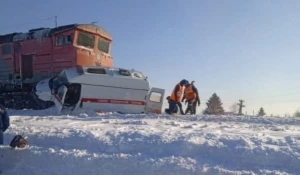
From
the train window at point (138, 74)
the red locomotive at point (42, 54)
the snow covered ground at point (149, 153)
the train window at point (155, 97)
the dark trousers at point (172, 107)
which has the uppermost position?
the red locomotive at point (42, 54)

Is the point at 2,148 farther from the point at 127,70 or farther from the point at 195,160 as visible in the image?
the point at 127,70

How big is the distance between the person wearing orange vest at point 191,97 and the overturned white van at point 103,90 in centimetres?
147

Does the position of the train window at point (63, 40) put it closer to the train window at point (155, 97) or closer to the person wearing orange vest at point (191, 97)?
the train window at point (155, 97)

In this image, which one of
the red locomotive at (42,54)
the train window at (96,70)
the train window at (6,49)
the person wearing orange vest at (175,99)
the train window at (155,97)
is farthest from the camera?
the train window at (6,49)

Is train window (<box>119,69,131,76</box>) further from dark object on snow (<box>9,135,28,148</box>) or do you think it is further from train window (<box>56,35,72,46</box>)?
dark object on snow (<box>9,135,28,148</box>)

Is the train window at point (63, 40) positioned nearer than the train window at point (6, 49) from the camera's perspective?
Yes

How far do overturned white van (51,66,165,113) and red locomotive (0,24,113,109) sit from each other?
2.09 m

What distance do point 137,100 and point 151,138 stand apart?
652 centimetres

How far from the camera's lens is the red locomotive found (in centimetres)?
1406

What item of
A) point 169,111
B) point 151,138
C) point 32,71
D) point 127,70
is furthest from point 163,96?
point 151,138

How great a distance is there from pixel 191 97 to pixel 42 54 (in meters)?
6.77

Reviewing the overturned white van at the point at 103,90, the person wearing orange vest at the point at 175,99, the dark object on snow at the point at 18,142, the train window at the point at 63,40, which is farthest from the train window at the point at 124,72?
the dark object on snow at the point at 18,142

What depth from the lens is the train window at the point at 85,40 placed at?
14.2m

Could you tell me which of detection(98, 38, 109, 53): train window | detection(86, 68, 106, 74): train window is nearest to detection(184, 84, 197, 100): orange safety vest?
detection(86, 68, 106, 74): train window
